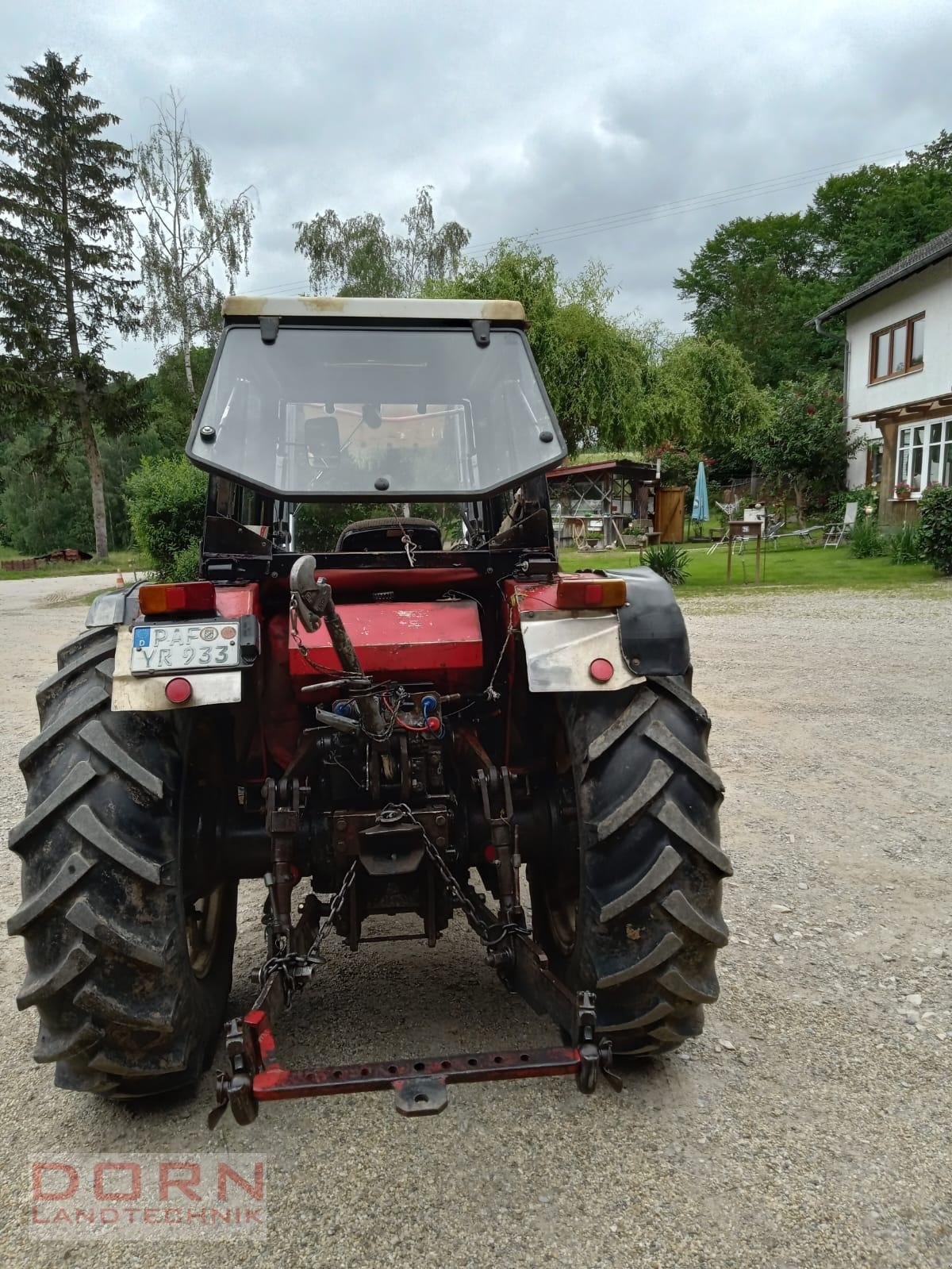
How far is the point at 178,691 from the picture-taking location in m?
2.49

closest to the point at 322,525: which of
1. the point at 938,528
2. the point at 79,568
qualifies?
the point at 938,528

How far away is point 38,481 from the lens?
43.1 meters

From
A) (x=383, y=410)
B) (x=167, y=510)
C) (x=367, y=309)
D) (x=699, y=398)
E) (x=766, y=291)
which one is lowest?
(x=167, y=510)

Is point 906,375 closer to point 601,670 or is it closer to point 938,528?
point 938,528

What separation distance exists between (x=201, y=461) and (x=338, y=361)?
2.17ft

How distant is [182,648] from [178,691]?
129 mm

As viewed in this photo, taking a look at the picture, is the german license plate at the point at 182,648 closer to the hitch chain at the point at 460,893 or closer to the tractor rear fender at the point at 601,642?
the hitch chain at the point at 460,893

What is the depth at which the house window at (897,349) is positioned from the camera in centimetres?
2623

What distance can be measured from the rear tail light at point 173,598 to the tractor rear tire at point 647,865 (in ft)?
3.72

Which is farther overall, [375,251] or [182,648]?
[375,251]

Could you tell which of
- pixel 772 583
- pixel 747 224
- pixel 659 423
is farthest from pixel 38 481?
pixel 747 224

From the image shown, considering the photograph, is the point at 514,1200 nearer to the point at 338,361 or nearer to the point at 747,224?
the point at 338,361

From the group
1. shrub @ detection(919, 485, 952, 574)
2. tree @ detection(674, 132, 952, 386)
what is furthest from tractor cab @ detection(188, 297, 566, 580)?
tree @ detection(674, 132, 952, 386)

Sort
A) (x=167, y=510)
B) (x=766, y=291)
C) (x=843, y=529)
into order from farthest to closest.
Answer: (x=766, y=291) < (x=843, y=529) < (x=167, y=510)
